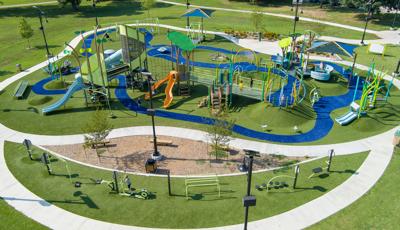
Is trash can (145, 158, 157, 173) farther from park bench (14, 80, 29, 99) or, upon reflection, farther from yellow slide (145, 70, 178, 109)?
park bench (14, 80, 29, 99)

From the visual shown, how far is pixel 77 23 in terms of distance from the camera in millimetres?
61938

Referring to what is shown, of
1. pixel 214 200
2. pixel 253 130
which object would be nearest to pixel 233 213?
pixel 214 200

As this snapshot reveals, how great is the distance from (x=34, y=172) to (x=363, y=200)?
22.0 metres

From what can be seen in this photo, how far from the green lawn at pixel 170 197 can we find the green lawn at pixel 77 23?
24.2 metres

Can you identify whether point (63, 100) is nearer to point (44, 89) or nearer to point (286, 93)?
point (44, 89)

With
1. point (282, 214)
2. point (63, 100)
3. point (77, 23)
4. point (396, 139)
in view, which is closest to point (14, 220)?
point (63, 100)

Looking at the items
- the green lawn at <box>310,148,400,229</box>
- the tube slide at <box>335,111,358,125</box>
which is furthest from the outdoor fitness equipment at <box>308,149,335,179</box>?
the tube slide at <box>335,111,358,125</box>

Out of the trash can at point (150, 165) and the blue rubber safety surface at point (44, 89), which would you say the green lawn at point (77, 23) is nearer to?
the blue rubber safety surface at point (44, 89)

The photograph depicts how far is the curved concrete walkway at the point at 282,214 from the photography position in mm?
17422

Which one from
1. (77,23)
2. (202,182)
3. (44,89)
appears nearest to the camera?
(202,182)

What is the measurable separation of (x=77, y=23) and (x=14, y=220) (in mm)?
52731

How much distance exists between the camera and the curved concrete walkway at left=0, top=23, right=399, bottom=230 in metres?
17.4

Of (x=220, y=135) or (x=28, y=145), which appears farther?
(x=28, y=145)

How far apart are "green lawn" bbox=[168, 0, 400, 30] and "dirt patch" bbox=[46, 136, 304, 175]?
47832 millimetres
